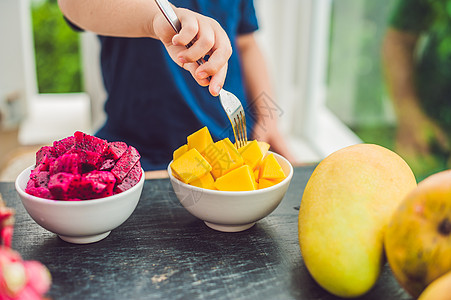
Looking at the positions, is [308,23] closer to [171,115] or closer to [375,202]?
[171,115]

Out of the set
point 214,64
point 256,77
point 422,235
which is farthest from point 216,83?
point 256,77

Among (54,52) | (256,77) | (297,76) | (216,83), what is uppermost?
(216,83)

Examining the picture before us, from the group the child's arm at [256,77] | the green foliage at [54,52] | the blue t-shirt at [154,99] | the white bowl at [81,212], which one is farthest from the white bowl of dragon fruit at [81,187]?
the green foliage at [54,52]

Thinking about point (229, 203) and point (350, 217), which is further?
point (229, 203)

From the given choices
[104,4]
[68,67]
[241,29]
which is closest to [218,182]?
[104,4]

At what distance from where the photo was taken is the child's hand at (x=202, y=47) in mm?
737

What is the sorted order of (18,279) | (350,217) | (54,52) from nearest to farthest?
(18,279), (350,217), (54,52)

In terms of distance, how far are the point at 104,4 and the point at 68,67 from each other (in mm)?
2853

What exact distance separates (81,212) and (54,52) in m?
3.23

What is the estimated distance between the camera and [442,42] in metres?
2.04

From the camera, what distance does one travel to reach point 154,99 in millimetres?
1273

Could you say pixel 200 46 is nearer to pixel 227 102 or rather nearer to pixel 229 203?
pixel 227 102

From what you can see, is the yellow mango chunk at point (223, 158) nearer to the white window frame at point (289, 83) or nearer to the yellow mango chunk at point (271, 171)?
the yellow mango chunk at point (271, 171)

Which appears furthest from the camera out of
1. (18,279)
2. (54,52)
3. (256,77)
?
(54,52)
